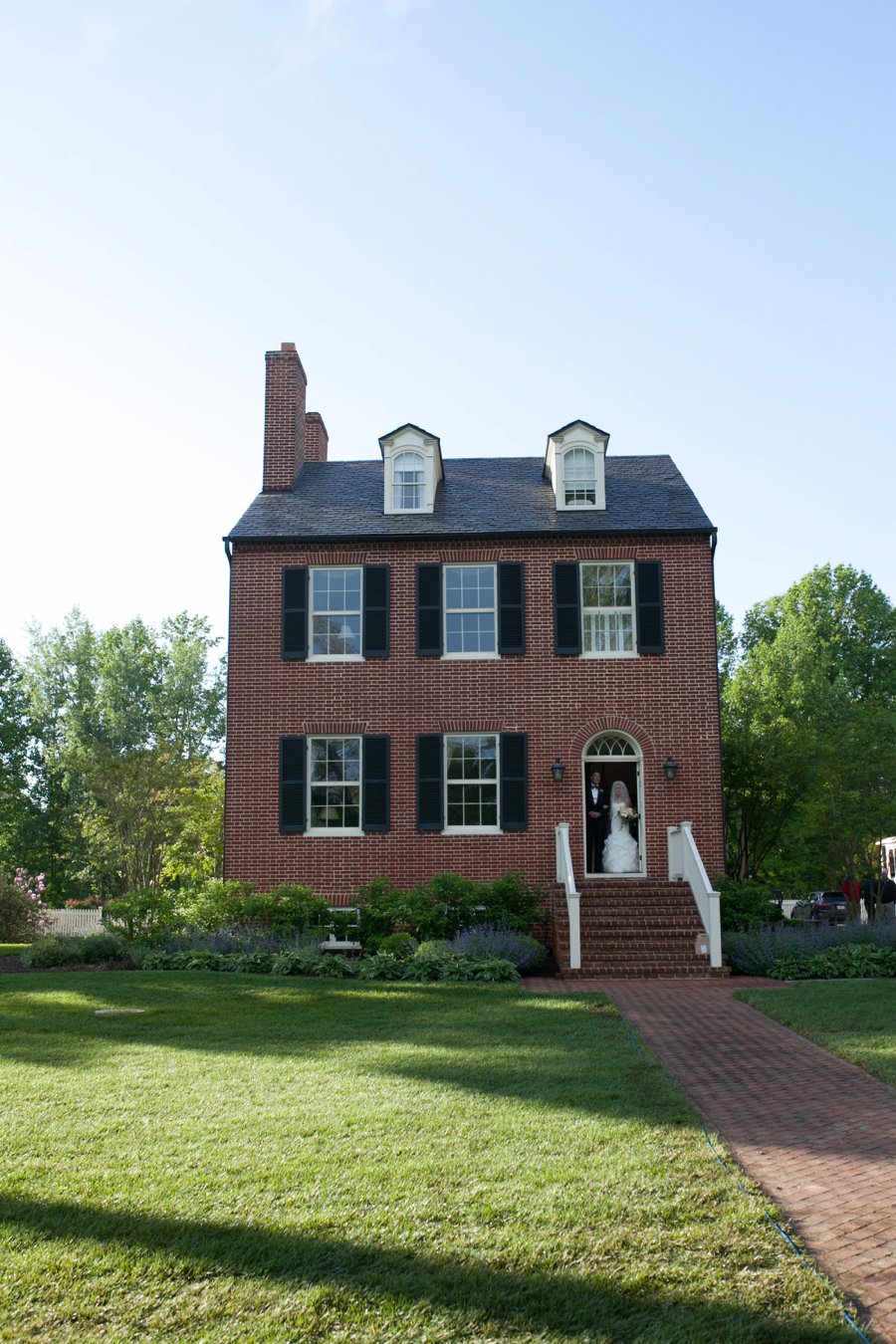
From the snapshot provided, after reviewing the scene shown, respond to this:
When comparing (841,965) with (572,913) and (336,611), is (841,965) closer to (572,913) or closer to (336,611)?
(572,913)

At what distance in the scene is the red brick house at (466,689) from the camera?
712 inches

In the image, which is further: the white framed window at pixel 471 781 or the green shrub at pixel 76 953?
the white framed window at pixel 471 781

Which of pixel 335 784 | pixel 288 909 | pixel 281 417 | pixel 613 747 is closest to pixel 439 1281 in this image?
pixel 288 909

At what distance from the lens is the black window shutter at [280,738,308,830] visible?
719 inches

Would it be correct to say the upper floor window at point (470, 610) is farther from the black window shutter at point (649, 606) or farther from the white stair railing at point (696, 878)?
the white stair railing at point (696, 878)

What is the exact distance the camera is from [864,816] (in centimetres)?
2489

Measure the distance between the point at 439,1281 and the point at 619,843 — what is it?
48.2 ft

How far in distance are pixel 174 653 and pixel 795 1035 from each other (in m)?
39.7

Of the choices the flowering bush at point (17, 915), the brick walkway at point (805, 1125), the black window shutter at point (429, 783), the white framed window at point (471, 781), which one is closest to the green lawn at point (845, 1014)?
the brick walkway at point (805, 1125)

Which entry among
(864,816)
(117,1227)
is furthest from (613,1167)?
(864,816)

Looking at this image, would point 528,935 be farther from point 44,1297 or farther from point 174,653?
point 174,653

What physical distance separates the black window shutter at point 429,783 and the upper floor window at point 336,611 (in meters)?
1.68

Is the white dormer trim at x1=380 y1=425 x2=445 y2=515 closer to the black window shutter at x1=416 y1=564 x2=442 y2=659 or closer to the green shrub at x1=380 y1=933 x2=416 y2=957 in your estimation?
the black window shutter at x1=416 y1=564 x2=442 y2=659

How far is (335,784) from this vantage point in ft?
60.6
